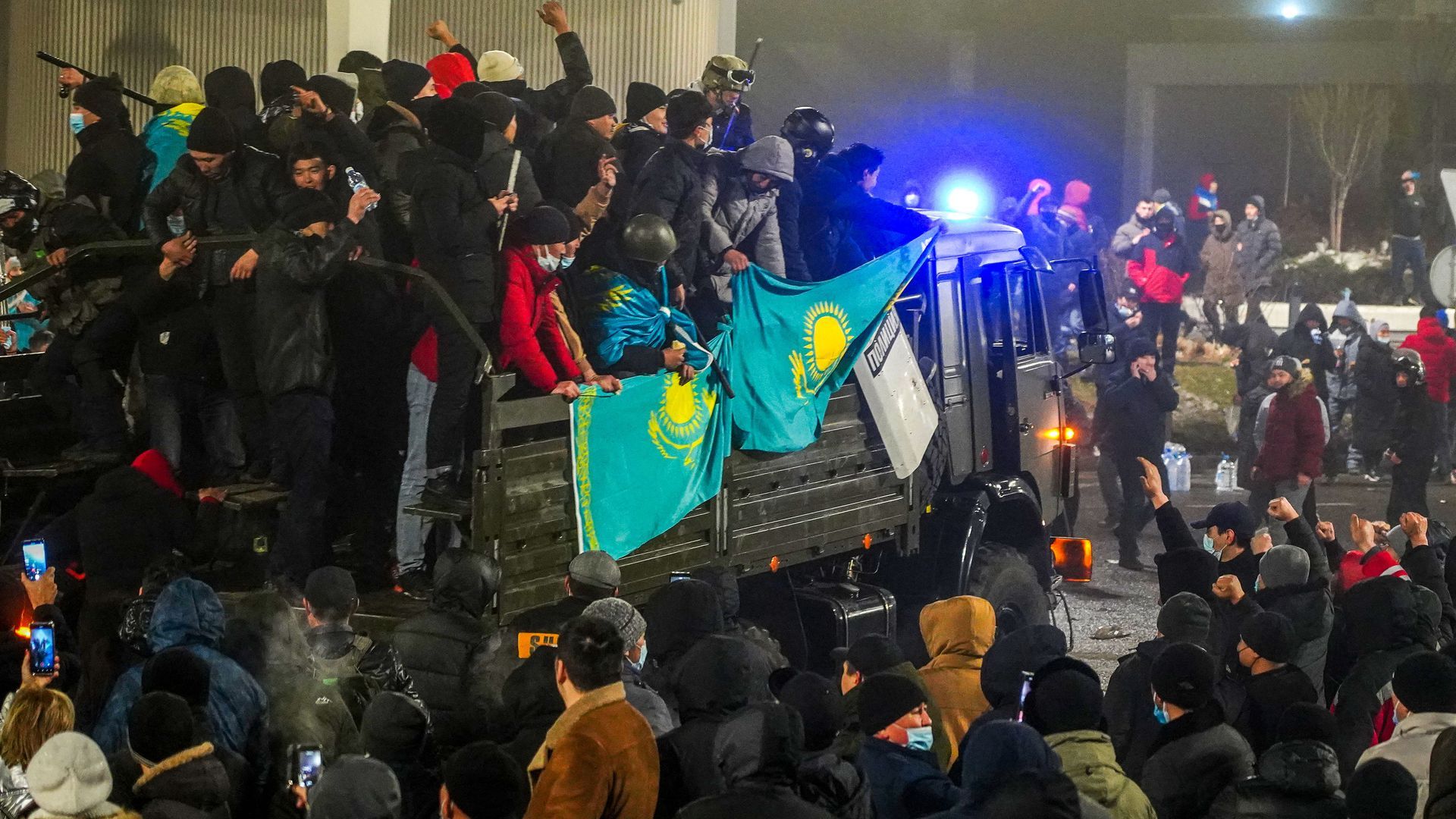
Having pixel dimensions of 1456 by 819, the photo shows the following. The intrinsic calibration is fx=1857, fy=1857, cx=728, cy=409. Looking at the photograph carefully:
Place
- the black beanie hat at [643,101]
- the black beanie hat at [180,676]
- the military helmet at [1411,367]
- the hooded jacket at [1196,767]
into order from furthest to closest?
the military helmet at [1411,367]
the black beanie hat at [643,101]
the hooded jacket at [1196,767]
the black beanie hat at [180,676]

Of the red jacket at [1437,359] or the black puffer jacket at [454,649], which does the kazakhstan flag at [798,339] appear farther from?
the red jacket at [1437,359]

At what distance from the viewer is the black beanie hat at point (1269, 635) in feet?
23.0

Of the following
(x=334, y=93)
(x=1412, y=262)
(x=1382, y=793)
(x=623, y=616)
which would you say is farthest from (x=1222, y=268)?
(x=1382, y=793)

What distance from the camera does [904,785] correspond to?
218 inches

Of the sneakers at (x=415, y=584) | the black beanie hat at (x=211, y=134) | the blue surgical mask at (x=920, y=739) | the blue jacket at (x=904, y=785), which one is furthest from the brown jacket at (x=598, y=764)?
the black beanie hat at (x=211, y=134)

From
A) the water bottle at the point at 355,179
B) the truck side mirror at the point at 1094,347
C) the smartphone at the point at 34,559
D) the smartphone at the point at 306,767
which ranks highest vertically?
the water bottle at the point at 355,179

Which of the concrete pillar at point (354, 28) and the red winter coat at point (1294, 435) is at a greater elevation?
the concrete pillar at point (354, 28)

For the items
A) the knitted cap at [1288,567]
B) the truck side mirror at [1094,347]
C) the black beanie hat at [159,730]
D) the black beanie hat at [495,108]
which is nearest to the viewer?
the black beanie hat at [159,730]

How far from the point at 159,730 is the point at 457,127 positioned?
374cm

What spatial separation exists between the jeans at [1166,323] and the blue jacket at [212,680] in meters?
13.7

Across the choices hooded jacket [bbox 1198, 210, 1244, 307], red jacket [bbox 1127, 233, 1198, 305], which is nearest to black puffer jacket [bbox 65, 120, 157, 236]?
red jacket [bbox 1127, 233, 1198, 305]

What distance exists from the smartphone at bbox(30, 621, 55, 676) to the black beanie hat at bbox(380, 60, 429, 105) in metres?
4.05

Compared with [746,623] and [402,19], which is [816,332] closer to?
[746,623]

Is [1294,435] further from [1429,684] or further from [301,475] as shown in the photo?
[301,475]
